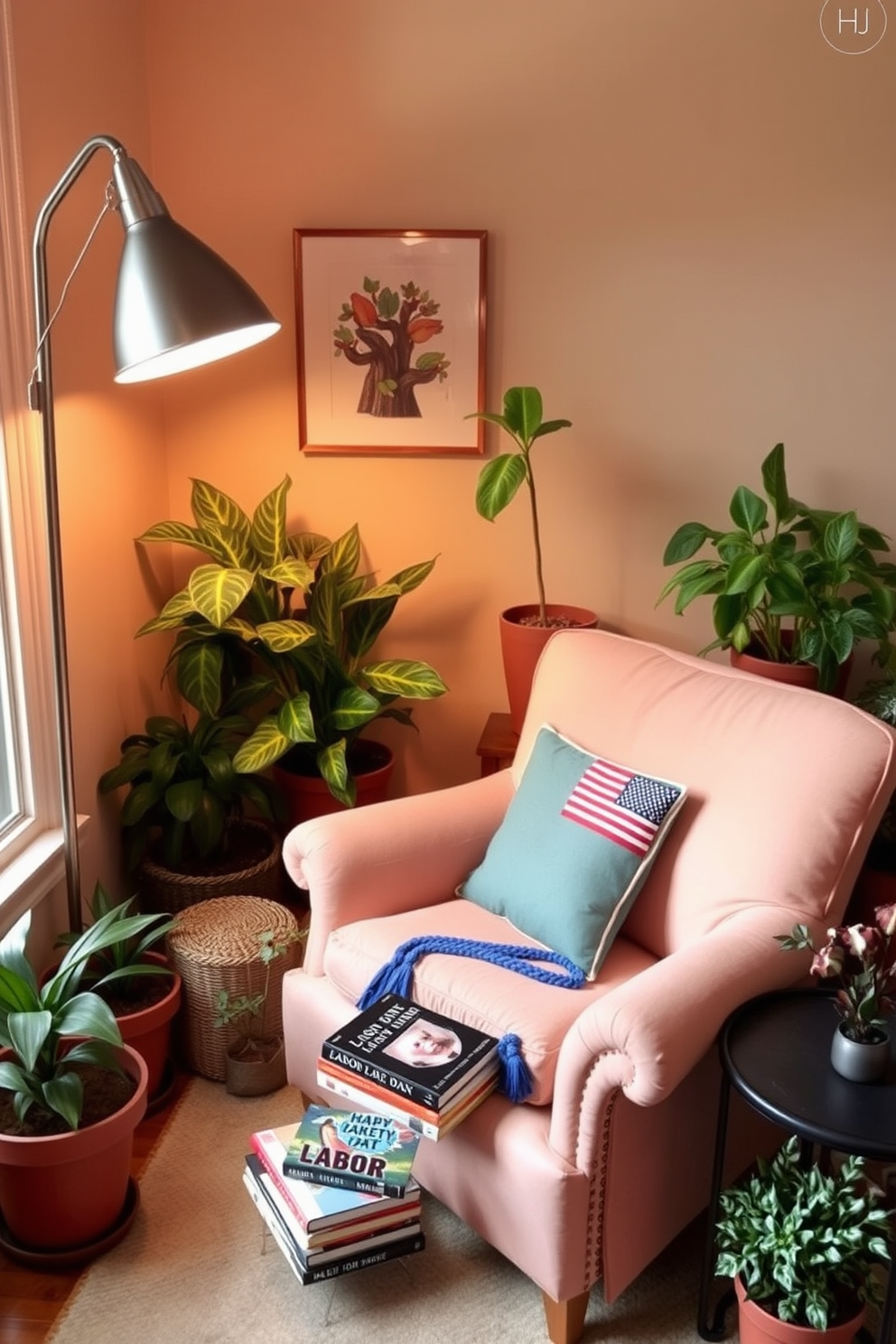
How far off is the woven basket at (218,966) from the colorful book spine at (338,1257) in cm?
48

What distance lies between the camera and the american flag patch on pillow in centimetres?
194

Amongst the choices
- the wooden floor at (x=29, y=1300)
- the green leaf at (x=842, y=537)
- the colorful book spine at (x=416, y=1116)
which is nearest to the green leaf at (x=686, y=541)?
the green leaf at (x=842, y=537)

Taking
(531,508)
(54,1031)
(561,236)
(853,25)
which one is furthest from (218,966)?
(853,25)

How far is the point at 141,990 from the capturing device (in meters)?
2.21

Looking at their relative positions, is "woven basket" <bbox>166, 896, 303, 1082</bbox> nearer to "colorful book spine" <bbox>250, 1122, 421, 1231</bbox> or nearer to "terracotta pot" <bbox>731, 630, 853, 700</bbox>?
"colorful book spine" <bbox>250, 1122, 421, 1231</bbox>

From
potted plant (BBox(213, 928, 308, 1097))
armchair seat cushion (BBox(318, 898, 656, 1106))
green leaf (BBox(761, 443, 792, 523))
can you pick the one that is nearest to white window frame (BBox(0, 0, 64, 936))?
potted plant (BBox(213, 928, 308, 1097))

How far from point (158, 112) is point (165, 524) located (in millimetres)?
1009

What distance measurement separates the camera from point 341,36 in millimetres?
2654

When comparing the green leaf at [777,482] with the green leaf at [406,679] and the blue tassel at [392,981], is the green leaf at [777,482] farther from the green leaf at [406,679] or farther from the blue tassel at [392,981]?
the blue tassel at [392,981]

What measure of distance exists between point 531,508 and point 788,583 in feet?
2.53

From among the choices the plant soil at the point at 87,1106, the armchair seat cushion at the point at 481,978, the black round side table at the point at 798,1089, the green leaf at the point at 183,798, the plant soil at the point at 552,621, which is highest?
the plant soil at the point at 552,621

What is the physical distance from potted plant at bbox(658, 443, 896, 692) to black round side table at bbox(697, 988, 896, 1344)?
868mm

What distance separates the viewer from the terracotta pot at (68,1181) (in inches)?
68.8

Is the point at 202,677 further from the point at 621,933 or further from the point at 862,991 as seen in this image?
the point at 862,991
